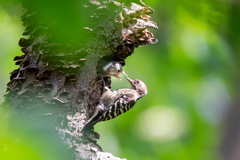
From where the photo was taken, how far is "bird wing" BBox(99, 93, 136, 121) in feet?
8.31

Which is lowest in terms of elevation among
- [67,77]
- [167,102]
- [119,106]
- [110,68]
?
[67,77]

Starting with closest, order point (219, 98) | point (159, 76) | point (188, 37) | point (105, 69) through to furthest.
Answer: point (105, 69) → point (188, 37) → point (159, 76) → point (219, 98)

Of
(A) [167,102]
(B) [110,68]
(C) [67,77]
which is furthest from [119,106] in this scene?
(A) [167,102]

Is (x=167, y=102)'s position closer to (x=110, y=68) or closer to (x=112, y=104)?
(x=112, y=104)

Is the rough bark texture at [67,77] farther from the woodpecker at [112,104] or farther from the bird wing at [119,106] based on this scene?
the bird wing at [119,106]

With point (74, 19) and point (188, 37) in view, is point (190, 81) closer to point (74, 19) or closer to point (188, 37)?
point (188, 37)

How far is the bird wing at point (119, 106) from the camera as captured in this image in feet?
8.31

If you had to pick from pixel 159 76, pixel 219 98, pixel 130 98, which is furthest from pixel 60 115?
pixel 219 98

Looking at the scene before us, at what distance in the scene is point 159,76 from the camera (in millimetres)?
3625

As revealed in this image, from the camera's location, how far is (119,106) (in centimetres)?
267

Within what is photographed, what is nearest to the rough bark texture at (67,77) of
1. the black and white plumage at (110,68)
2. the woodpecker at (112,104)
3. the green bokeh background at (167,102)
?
the woodpecker at (112,104)

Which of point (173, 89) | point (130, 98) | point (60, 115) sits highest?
point (173, 89)

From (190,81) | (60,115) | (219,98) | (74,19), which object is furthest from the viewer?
(219,98)

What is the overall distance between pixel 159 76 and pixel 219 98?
1273 mm
